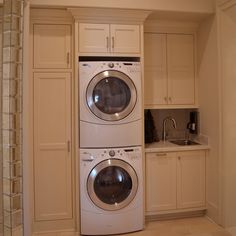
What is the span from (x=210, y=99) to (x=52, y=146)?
189cm

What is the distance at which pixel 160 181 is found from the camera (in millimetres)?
3146

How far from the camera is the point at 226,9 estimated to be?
290cm

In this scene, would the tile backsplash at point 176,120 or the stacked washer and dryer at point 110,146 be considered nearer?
the stacked washer and dryer at point 110,146

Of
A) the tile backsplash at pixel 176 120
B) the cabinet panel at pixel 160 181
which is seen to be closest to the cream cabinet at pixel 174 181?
the cabinet panel at pixel 160 181

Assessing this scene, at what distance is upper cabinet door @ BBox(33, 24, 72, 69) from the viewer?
9.64ft

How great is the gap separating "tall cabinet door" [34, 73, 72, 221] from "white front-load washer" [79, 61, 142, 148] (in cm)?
26

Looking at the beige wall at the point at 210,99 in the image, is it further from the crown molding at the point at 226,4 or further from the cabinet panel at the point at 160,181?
the cabinet panel at the point at 160,181

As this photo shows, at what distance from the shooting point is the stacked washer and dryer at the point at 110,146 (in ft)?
9.27

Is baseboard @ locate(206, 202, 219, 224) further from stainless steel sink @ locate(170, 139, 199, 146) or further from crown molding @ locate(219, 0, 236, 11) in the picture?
crown molding @ locate(219, 0, 236, 11)

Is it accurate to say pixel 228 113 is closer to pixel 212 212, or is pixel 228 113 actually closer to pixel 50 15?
pixel 212 212

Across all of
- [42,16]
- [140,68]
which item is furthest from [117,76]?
[42,16]

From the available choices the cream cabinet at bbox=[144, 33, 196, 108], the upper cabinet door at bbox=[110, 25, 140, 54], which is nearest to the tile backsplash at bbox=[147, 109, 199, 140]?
the cream cabinet at bbox=[144, 33, 196, 108]

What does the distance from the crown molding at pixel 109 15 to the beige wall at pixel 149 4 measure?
0.05 metres

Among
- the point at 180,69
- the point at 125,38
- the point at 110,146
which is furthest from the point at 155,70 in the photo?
the point at 110,146
